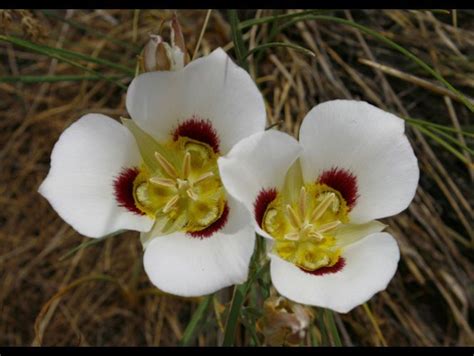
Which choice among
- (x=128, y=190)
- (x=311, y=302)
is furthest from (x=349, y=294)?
(x=128, y=190)

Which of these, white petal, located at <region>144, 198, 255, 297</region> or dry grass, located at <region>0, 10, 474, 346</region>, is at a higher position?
white petal, located at <region>144, 198, 255, 297</region>

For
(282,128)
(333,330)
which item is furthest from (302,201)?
(282,128)

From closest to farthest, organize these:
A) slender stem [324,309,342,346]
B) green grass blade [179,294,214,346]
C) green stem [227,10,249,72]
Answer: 1. green stem [227,10,249,72]
2. slender stem [324,309,342,346]
3. green grass blade [179,294,214,346]

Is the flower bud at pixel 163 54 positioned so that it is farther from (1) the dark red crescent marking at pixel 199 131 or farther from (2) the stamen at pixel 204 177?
(2) the stamen at pixel 204 177

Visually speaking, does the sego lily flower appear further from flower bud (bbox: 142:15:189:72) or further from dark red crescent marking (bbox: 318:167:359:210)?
flower bud (bbox: 142:15:189:72)

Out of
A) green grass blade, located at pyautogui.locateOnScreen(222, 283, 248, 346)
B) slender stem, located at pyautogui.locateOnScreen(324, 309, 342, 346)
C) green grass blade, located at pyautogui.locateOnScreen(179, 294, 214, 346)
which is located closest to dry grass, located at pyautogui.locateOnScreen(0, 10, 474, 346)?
green grass blade, located at pyautogui.locateOnScreen(179, 294, 214, 346)

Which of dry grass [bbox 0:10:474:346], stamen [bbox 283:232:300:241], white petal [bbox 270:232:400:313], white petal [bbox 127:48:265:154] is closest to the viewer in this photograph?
white petal [bbox 270:232:400:313]

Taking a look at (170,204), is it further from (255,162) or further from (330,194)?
(330,194)

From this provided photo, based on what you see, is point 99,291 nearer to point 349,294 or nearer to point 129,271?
point 129,271
